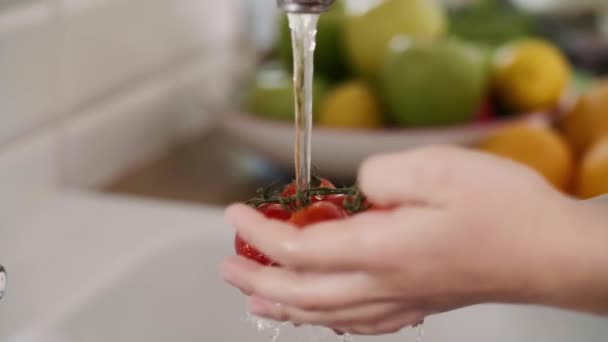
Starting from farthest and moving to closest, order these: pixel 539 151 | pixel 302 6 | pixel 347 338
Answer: pixel 539 151 < pixel 347 338 < pixel 302 6

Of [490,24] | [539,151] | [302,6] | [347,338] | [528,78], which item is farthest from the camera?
[490,24]

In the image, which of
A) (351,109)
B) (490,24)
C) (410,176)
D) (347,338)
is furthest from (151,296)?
(490,24)

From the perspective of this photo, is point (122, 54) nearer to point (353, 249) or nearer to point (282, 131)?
point (282, 131)

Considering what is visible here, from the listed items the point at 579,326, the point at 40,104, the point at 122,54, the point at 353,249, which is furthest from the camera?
the point at 122,54

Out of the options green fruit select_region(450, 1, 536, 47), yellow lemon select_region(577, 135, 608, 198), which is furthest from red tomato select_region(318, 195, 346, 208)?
green fruit select_region(450, 1, 536, 47)

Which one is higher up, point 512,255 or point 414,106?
point 512,255

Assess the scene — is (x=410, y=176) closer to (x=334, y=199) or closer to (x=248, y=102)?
(x=334, y=199)

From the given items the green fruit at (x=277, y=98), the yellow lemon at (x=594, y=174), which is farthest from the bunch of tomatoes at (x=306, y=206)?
the green fruit at (x=277, y=98)

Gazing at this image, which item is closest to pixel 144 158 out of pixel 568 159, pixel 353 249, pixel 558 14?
pixel 568 159
